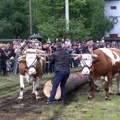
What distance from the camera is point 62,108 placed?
43.9ft

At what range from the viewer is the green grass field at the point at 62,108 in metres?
12.0

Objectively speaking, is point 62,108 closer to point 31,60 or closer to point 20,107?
point 20,107

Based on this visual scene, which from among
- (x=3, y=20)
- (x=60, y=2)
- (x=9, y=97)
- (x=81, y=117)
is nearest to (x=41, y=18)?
(x=60, y=2)

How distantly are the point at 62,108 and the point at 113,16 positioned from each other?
74574 mm

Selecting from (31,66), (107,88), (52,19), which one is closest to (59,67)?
(31,66)

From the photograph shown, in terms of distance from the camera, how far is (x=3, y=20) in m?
63.0

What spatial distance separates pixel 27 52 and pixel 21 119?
355 cm

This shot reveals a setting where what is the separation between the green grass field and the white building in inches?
2635

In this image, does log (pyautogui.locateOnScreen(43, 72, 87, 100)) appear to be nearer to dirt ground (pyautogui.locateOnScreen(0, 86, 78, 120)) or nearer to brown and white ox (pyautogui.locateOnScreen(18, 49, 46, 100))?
dirt ground (pyautogui.locateOnScreen(0, 86, 78, 120))

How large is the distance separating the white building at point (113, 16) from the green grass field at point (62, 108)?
66.9 meters

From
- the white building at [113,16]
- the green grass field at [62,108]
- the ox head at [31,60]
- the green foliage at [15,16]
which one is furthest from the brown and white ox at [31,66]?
the white building at [113,16]

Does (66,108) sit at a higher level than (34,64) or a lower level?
lower

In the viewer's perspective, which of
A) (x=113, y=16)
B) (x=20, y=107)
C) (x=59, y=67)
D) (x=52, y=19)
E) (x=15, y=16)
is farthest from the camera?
(x=113, y=16)

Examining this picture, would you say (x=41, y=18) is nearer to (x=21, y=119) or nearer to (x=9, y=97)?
(x=9, y=97)
